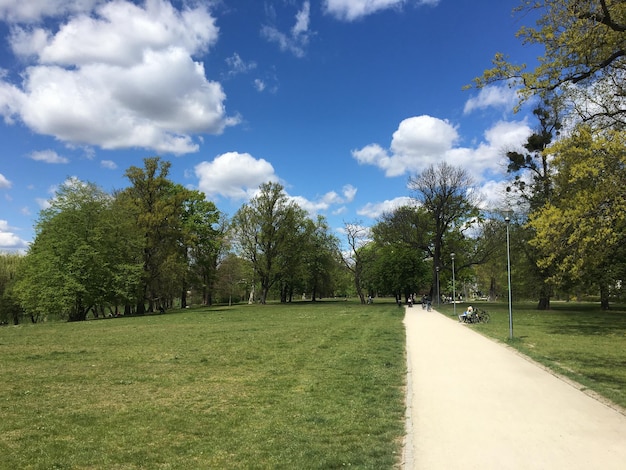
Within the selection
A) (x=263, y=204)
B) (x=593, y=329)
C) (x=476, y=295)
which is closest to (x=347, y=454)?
(x=593, y=329)

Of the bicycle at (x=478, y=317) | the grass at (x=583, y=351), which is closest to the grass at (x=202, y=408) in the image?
the grass at (x=583, y=351)

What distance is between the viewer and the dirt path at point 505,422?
208 inches

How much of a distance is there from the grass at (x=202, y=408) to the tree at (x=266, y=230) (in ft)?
132

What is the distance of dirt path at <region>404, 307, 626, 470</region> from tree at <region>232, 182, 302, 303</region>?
4409 cm

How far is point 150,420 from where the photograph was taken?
6988 millimetres

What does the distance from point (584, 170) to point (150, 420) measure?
485 inches

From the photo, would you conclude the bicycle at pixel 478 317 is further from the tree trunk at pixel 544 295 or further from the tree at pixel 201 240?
the tree at pixel 201 240

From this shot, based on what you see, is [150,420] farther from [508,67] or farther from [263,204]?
[263,204]

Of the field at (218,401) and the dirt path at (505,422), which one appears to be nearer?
the dirt path at (505,422)

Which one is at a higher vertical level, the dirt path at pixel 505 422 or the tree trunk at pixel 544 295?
the tree trunk at pixel 544 295

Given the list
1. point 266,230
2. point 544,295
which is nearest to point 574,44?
point 544,295

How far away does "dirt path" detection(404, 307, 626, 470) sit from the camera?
5.27m

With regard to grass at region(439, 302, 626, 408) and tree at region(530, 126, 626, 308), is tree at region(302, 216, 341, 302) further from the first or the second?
tree at region(530, 126, 626, 308)

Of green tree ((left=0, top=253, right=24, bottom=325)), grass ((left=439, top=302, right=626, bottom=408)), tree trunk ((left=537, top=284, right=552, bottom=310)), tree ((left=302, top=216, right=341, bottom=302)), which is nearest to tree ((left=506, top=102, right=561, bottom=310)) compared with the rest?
tree trunk ((left=537, top=284, right=552, bottom=310))
